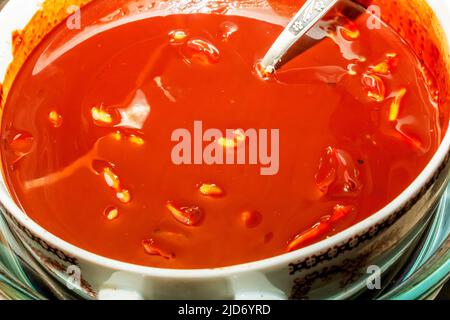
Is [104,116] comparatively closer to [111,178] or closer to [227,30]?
[111,178]

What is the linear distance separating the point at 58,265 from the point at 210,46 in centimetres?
52

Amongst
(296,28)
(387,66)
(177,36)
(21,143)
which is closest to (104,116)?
(21,143)

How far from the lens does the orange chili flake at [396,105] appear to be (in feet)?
3.33

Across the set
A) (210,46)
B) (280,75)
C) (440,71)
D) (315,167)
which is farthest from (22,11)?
(440,71)

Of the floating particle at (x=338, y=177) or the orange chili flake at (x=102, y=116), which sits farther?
the orange chili flake at (x=102, y=116)

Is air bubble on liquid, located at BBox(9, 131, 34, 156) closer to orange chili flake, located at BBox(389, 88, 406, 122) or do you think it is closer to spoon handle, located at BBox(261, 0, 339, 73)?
spoon handle, located at BBox(261, 0, 339, 73)

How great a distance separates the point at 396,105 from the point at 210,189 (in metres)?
0.35

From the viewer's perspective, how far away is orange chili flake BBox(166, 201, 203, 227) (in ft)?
2.91

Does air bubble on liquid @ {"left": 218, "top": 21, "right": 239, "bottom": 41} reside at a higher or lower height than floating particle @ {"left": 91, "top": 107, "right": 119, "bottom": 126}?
higher

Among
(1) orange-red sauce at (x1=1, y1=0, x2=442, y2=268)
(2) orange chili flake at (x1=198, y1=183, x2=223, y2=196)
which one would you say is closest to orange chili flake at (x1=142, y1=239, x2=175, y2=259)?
(1) orange-red sauce at (x1=1, y1=0, x2=442, y2=268)

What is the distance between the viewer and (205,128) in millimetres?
997

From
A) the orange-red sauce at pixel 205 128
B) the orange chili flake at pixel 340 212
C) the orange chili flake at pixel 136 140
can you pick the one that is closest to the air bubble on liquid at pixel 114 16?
the orange-red sauce at pixel 205 128

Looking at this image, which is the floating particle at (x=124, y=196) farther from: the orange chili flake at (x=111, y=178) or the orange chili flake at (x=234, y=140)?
the orange chili flake at (x=234, y=140)

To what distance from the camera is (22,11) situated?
115cm
